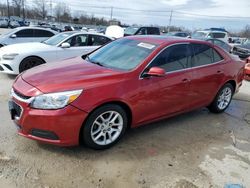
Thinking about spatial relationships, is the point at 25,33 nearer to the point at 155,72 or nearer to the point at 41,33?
the point at 41,33

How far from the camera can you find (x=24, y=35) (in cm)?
1173

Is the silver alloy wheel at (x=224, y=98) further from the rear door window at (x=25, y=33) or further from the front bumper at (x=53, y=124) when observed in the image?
the rear door window at (x=25, y=33)

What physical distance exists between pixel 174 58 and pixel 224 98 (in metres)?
1.89

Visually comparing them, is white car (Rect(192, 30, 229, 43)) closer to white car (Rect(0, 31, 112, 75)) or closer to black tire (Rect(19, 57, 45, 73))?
white car (Rect(0, 31, 112, 75))

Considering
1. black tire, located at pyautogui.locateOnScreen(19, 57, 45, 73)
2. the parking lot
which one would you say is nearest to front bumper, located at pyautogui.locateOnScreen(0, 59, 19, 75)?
black tire, located at pyautogui.locateOnScreen(19, 57, 45, 73)

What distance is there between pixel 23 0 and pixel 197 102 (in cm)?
8480

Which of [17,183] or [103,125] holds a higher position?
[103,125]

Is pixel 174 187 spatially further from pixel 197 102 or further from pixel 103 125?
pixel 197 102

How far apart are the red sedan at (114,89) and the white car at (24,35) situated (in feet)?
26.1

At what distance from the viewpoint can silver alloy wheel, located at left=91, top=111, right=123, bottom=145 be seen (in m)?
3.56

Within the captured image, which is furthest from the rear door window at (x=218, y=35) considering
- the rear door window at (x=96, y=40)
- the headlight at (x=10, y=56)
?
the headlight at (x=10, y=56)

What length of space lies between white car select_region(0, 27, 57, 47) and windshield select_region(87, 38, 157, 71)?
796 cm

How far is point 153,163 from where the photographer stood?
11.3 ft

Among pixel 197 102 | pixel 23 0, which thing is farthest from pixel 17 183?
A: pixel 23 0
